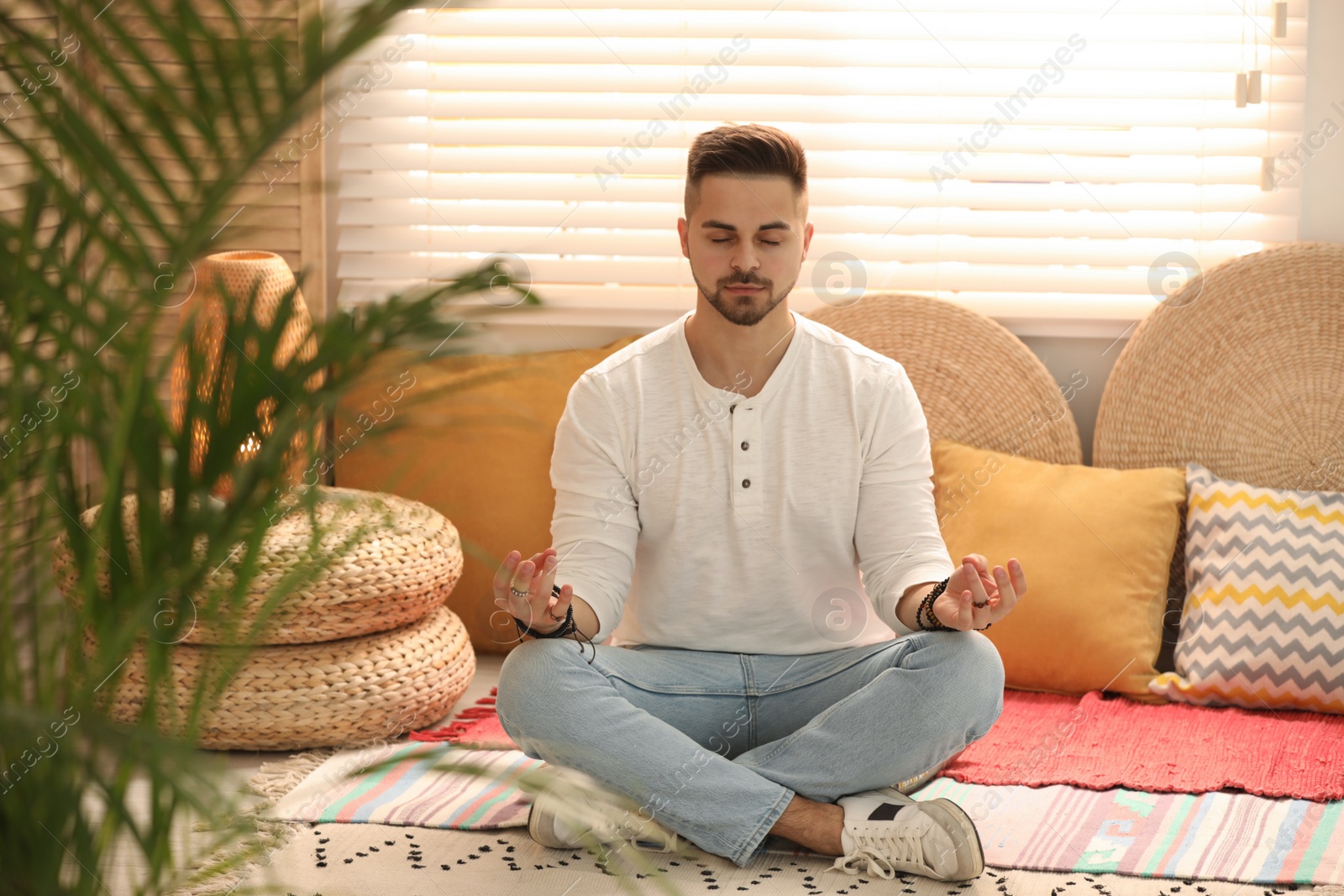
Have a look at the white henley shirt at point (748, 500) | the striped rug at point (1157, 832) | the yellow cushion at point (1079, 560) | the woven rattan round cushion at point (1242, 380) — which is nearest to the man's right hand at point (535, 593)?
the white henley shirt at point (748, 500)

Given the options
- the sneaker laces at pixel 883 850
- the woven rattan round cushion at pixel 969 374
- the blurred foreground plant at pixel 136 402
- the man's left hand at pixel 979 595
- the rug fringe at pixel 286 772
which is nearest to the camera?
the blurred foreground plant at pixel 136 402

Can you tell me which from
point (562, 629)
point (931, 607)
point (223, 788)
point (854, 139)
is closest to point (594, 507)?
point (562, 629)

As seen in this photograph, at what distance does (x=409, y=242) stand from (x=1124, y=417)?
1575 millimetres

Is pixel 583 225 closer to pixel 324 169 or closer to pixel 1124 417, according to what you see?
pixel 324 169

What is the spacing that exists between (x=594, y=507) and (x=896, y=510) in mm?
478

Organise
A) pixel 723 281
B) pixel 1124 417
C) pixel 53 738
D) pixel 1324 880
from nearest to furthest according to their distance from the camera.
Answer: pixel 53 738 < pixel 1324 880 < pixel 723 281 < pixel 1124 417

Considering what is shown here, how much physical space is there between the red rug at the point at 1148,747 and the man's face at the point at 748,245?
80cm

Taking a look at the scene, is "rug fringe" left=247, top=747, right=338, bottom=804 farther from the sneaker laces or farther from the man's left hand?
the man's left hand

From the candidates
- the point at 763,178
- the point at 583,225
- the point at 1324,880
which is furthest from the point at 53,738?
the point at 583,225

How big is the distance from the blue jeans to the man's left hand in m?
0.08

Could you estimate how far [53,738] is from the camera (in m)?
0.84

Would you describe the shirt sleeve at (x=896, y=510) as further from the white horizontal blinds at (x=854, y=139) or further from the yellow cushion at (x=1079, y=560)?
the white horizontal blinds at (x=854, y=139)

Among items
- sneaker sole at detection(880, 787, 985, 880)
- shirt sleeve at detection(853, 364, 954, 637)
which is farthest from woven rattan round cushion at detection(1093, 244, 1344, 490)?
sneaker sole at detection(880, 787, 985, 880)

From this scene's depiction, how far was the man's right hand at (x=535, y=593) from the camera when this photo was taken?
180 cm
